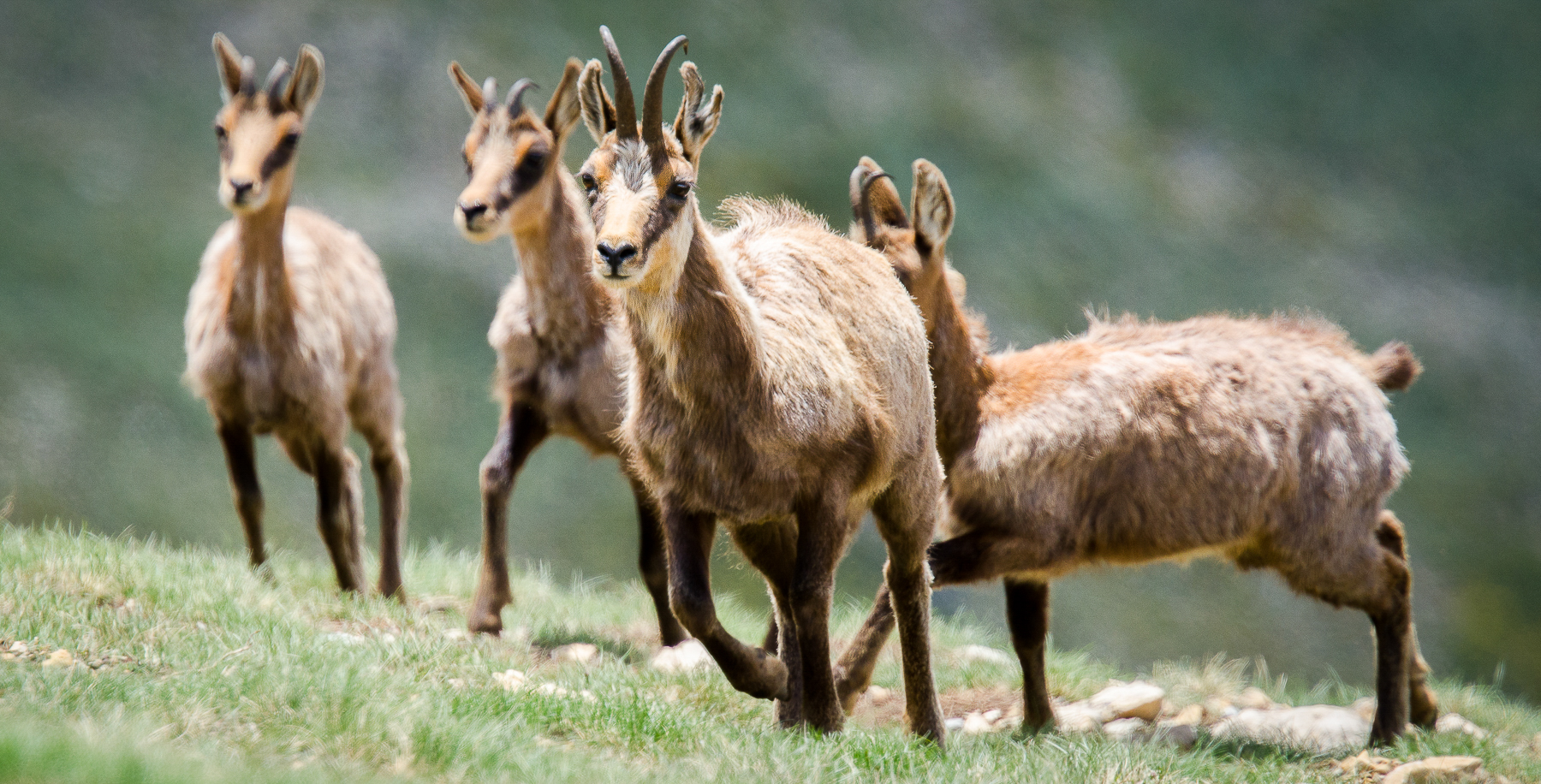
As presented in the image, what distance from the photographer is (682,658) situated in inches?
253

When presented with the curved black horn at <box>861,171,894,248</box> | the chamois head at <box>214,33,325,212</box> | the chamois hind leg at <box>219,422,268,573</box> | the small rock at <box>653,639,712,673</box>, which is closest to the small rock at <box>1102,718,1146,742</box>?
the small rock at <box>653,639,712,673</box>

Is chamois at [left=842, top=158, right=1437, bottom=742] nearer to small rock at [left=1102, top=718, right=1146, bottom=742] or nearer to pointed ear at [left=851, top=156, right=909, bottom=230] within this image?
pointed ear at [left=851, top=156, right=909, bottom=230]

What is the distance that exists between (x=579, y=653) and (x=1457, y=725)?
4.44 meters

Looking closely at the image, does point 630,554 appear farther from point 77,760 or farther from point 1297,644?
point 77,760

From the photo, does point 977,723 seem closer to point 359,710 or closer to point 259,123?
point 359,710

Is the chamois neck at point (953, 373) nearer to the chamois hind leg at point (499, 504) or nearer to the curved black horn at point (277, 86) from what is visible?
the chamois hind leg at point (499, 504)

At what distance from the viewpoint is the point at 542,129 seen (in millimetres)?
7332

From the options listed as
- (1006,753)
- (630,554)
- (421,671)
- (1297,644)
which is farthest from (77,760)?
(1297,644)

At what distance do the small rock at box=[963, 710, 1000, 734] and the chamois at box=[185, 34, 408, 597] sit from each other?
10.6 ft

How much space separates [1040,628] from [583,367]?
264 centimetres

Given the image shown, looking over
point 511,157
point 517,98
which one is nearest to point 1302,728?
point 511,157

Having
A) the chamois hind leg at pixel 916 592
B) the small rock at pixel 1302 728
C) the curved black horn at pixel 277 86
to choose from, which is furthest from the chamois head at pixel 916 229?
the curved black horn at pixel 277 86

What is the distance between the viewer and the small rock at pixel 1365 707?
7208mm

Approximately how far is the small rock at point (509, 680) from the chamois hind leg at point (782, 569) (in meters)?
0.92
